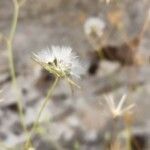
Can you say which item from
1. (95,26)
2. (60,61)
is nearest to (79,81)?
(95,26)

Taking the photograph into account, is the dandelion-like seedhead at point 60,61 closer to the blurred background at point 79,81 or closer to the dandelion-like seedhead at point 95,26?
the blurred background at point 79,81

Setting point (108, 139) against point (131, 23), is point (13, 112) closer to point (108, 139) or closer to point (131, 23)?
point (108, 139)

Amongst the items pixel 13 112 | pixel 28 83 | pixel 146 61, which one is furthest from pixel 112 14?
pixel 13 112

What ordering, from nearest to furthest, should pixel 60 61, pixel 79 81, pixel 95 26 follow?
pixel 60 61 < pixel 79 81 < pixel 95 26

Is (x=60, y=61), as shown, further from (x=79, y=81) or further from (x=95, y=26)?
(x=95, y=26)

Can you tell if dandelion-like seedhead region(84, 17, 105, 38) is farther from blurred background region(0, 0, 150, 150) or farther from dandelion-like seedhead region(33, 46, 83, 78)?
dandelion-like seedhead region(33, 46, 83, 78)

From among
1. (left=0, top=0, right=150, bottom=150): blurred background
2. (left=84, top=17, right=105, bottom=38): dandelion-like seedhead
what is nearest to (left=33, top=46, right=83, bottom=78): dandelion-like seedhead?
(left=0, top=0, right=150, bottom=150): blurred background
